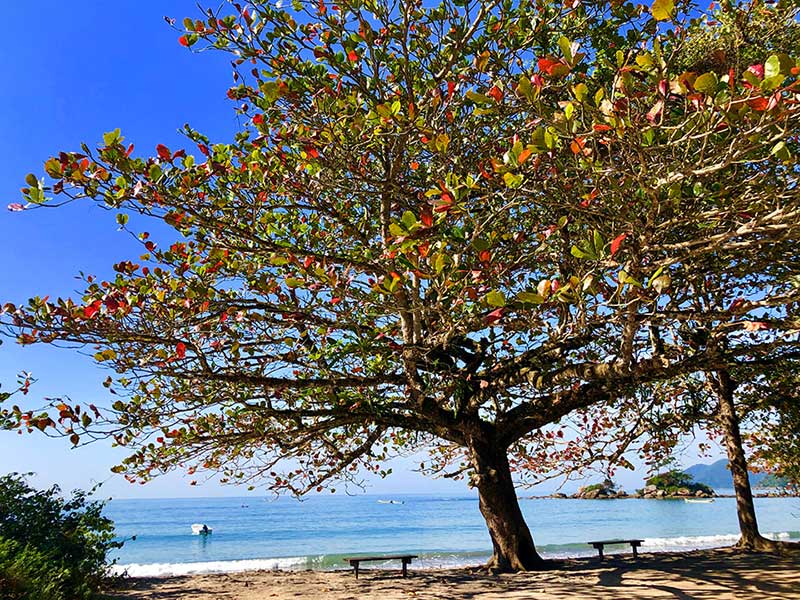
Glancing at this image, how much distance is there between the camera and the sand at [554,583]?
7.94 meters

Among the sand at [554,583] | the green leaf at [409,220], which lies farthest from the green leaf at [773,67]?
the sand at [554,583]

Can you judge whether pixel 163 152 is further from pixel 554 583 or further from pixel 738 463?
pixel 738 463

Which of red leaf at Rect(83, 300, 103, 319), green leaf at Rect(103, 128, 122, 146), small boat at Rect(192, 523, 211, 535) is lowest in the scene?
small boat at Rect(192, 523, 211, 535)

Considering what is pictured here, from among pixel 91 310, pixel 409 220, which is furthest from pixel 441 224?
pixel 91 310

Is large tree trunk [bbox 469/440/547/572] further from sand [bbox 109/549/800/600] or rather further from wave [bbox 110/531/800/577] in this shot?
wave [bbox 110/531/800/577]

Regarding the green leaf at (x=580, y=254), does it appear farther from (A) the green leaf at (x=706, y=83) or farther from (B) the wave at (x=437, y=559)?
(B) the wave at (x=437, y=559)

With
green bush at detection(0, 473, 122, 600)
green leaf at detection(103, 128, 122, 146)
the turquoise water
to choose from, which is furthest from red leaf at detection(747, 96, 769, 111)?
the turquoise water

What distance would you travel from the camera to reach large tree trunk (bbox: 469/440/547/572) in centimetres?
1048

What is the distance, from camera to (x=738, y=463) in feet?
44.0

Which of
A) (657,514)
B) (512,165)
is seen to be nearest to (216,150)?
(512,165)

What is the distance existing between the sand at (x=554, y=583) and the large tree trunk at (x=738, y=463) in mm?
732

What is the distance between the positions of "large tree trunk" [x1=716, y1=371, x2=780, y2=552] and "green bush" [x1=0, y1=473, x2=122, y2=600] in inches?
563

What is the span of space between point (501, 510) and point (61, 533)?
9.12m

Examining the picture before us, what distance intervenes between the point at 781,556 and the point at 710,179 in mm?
10376
